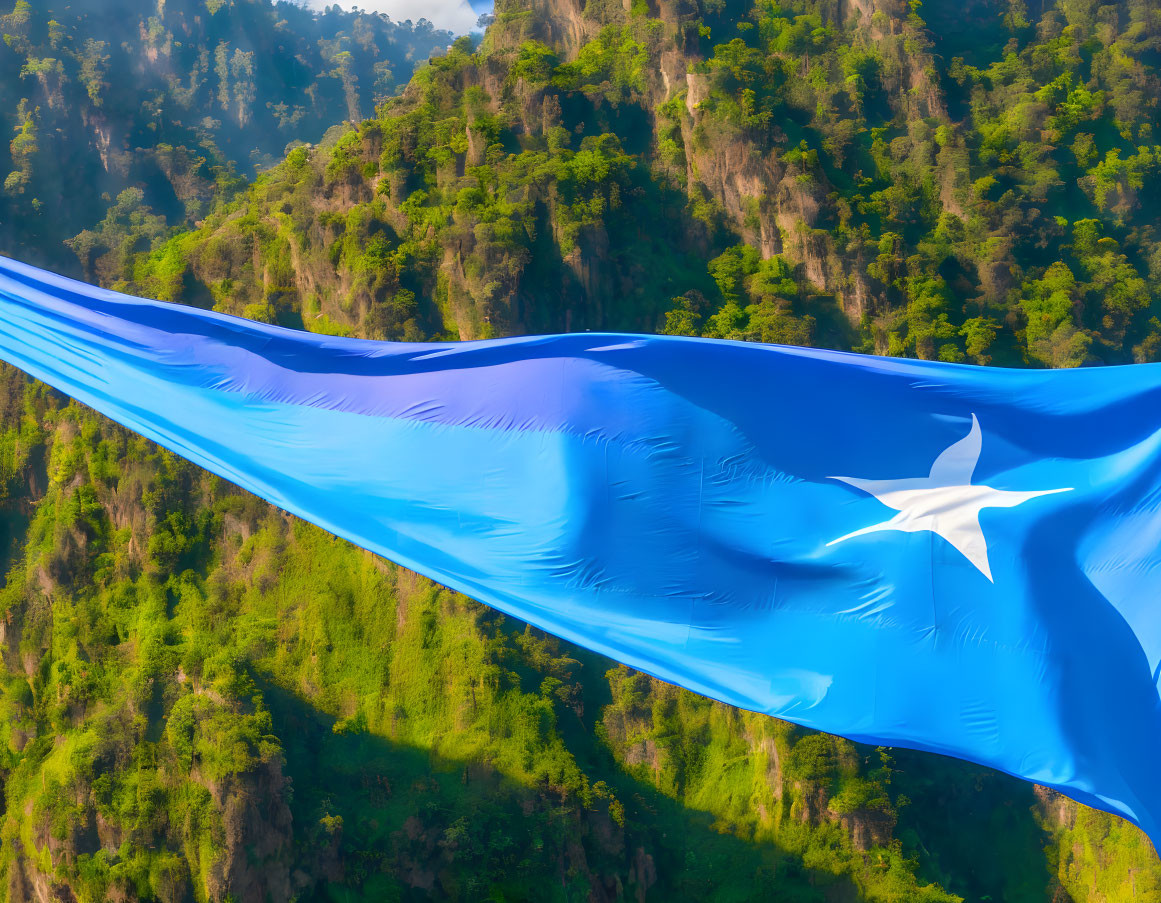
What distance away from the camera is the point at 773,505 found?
9.37m

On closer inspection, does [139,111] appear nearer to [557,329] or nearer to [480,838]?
[557,329]

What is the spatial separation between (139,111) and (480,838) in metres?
47.3

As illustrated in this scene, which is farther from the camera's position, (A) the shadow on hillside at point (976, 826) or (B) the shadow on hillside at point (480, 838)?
(A) the shadow on hillside at point (976, 826)

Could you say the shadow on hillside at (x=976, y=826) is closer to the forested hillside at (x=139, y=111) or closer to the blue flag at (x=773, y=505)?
the blue flag at (x=773, y=505)

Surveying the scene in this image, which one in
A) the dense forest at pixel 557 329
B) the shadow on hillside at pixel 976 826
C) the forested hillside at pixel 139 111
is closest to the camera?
the dense forest at pixel 557 329

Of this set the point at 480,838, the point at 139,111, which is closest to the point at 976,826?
the point at 480,838

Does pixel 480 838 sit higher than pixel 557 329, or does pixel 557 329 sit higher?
pixel 557 329

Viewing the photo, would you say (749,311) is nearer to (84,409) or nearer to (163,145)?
(84,409)

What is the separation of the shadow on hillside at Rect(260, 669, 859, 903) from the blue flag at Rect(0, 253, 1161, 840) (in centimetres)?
1859

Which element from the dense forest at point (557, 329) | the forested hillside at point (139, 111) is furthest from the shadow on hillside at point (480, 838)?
the forested hillside at point (139, 111)

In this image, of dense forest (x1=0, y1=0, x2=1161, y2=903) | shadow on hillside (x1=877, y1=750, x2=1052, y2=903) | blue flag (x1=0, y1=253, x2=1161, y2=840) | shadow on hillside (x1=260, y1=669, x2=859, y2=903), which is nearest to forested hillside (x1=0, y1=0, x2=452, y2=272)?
dense forest (x1=0, y1=0, x2=1161, y2=903)

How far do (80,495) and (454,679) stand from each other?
45.8ft

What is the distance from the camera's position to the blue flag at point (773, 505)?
8.66 meters

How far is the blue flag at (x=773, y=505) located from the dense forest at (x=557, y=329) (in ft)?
58.0
